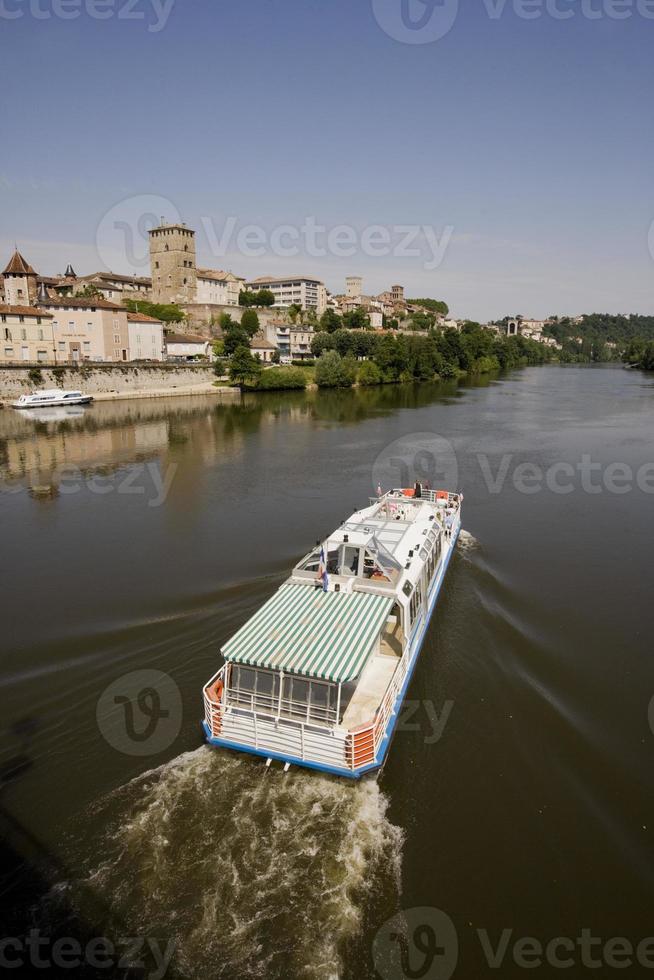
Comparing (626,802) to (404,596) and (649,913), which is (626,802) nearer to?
(649,913)

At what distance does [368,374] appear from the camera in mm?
87250

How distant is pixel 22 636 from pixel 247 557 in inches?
294

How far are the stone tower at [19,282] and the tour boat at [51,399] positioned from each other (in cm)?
2884

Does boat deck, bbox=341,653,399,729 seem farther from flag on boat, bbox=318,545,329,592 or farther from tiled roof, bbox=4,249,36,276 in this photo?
tiled roof, bbox=4,249,36,276

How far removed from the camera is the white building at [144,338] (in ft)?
260

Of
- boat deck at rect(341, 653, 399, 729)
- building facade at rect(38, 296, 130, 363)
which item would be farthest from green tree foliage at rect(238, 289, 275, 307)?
boat deck at rect(341, 653, 399, 729)

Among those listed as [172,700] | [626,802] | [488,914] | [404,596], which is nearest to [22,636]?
[172,700]

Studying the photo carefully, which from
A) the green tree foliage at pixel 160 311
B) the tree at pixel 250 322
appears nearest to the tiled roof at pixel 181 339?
the green tree foliage at pixel 160 311

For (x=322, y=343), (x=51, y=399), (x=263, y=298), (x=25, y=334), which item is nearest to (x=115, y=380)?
(x=51, y=399)

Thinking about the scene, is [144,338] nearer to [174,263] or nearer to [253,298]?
[174,263]

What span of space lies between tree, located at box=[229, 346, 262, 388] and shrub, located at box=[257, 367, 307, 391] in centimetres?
102

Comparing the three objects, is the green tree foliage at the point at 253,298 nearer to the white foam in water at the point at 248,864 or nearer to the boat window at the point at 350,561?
the boat window at the point at 350,561

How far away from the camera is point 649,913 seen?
27.5 feet

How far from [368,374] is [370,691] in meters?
79.0
